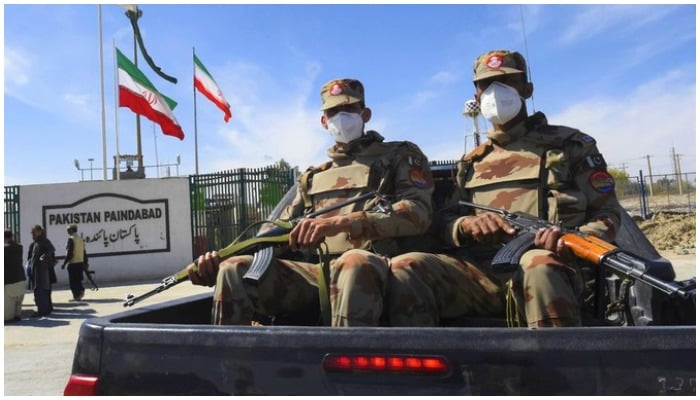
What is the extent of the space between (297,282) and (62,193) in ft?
42.6

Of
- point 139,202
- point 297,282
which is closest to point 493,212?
point 297,282

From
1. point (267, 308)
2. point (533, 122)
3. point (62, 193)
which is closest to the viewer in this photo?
point (267, 308)

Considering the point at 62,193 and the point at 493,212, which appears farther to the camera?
the point at 62,193

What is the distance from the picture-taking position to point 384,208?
102 inches

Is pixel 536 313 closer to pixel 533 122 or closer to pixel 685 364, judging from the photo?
pixel 685 364

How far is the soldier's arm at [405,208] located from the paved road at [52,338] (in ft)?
10.3

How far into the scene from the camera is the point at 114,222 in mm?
13852

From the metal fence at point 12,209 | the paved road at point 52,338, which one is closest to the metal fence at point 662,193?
the paved road at point 52,338

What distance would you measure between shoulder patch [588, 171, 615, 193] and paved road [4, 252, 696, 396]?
3930 mm

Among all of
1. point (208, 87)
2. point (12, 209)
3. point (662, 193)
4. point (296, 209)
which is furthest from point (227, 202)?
point (662, 193)

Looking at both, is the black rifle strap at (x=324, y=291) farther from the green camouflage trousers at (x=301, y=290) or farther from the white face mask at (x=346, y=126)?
the white face mask at (x=346, y=126)

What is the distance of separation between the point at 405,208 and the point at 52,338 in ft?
20.0

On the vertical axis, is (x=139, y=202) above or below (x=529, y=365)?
above

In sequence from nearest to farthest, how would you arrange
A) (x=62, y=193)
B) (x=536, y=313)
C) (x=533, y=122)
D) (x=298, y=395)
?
1. (x=298, y=395)
2. (x=536, y=313)
3. (x=533, y=122)
4. (x=62, y=193)
